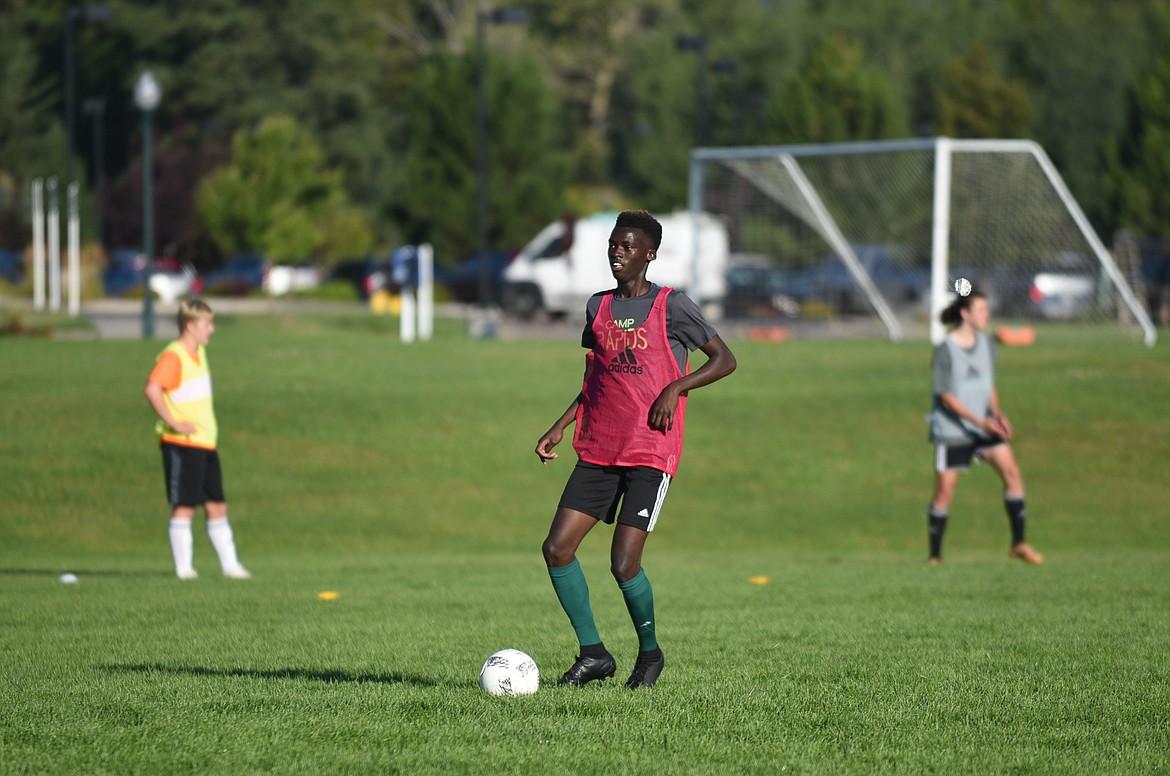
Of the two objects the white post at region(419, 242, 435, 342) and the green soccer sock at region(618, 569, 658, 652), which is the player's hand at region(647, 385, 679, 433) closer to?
the green soccer sock at region(618, 569, 658, 652)

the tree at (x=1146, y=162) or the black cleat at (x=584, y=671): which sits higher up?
the tree at (x=1146, y=162)

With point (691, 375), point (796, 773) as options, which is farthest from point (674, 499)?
point (796, 773)

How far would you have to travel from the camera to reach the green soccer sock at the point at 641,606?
698 cm

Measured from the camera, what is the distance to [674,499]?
1711cm

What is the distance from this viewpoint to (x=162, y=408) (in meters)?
11.6

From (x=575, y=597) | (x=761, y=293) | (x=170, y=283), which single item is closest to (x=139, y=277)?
(x=170, y=283)

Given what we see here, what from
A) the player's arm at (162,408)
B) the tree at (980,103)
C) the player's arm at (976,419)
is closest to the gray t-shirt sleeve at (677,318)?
the player's arm at (162,408)

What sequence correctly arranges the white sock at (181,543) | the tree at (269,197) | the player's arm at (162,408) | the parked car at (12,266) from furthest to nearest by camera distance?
1. the parked car at (12,266)
2. the tree at (269,197)
3. the white sock at (181,543)
4. the player's arm at (162,408)

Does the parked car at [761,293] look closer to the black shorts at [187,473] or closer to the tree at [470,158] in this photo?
the tree at [470,158]

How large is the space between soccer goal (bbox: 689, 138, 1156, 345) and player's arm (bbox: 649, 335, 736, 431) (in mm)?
17976

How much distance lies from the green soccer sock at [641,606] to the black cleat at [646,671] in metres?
0.04

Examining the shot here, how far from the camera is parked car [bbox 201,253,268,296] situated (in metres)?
56.2

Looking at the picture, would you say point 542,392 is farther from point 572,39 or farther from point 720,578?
point 572,39

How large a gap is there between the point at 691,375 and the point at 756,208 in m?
27.0
